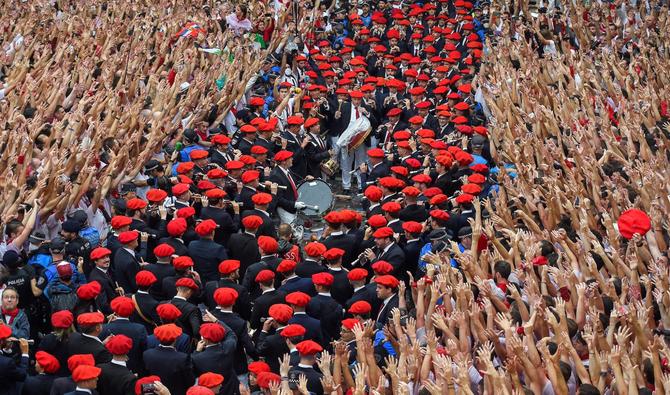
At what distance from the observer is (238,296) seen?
11.5 m

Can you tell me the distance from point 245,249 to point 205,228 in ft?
2.27

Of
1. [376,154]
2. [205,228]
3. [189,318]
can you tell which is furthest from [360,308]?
[376,154]

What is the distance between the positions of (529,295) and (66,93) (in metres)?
9.42

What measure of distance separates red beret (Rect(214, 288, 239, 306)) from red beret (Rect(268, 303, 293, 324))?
15.6 inches

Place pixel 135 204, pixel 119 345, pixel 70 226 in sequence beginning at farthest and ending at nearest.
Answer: pixel 135 204, pixel 70 226, pixel 119 345

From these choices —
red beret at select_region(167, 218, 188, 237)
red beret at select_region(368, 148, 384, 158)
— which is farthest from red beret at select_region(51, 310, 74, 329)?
red beret at select_region(368, 148, 384, 158)

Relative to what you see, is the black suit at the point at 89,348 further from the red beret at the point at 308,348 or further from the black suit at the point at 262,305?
the black suit at the point at 262,305

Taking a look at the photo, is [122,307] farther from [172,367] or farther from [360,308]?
[360,308]

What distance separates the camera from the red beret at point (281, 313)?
10717mm

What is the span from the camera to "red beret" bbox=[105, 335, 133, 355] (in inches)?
383

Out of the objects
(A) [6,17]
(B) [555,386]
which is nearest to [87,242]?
(B) [555,386]

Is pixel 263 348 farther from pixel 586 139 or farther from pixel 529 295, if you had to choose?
pixel 586 139

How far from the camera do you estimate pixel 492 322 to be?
9.64 metres

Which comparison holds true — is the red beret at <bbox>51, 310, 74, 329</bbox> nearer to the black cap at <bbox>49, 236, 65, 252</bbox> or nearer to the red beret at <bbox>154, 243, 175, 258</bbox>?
the black cap at <bbox>49, 236, 65, 252</bbox>
